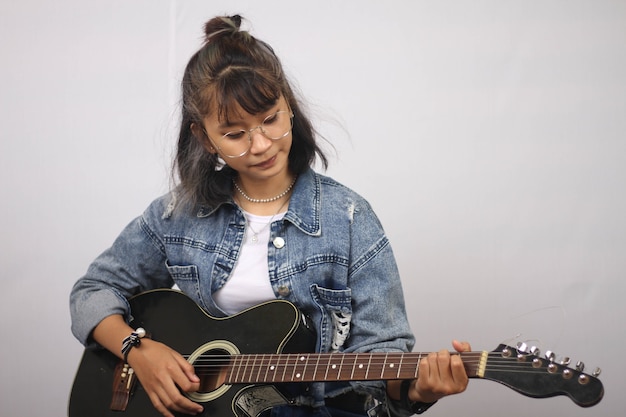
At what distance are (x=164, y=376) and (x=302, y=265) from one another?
328 millimetres

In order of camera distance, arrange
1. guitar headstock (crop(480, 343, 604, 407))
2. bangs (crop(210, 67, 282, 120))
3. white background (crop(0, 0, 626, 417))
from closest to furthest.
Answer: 1. guitar headstock (crop(480, 343, 604, 407))
2. bangs (crop(210, 67, 282, 120))
3. white background (crop(0, 0, 626, 417))

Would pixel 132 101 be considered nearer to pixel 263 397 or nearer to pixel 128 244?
pixel 128 244

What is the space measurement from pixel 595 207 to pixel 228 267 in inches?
44.7

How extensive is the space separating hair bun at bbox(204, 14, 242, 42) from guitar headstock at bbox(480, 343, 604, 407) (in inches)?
30.8

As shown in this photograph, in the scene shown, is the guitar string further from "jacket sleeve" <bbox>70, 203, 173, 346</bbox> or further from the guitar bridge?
"jacket sleeve" <bbox>70, 203, 173, 346</bbox>

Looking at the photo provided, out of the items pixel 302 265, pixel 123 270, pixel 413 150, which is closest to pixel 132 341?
pixel 123 270

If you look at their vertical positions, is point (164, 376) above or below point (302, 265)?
below

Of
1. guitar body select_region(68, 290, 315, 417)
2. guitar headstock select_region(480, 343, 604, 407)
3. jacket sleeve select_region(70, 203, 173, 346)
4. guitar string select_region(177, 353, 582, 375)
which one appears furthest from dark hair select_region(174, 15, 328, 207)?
guitar headstock select_region(480, 343, 604, 407)

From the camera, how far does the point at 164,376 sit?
5.13ft

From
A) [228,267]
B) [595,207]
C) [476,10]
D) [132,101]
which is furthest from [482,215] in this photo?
[132,101]

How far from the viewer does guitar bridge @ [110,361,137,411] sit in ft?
5.39

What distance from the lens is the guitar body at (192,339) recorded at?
60.4 inches

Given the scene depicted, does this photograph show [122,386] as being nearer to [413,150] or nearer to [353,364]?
[353,364]

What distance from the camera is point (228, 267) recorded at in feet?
5.53
